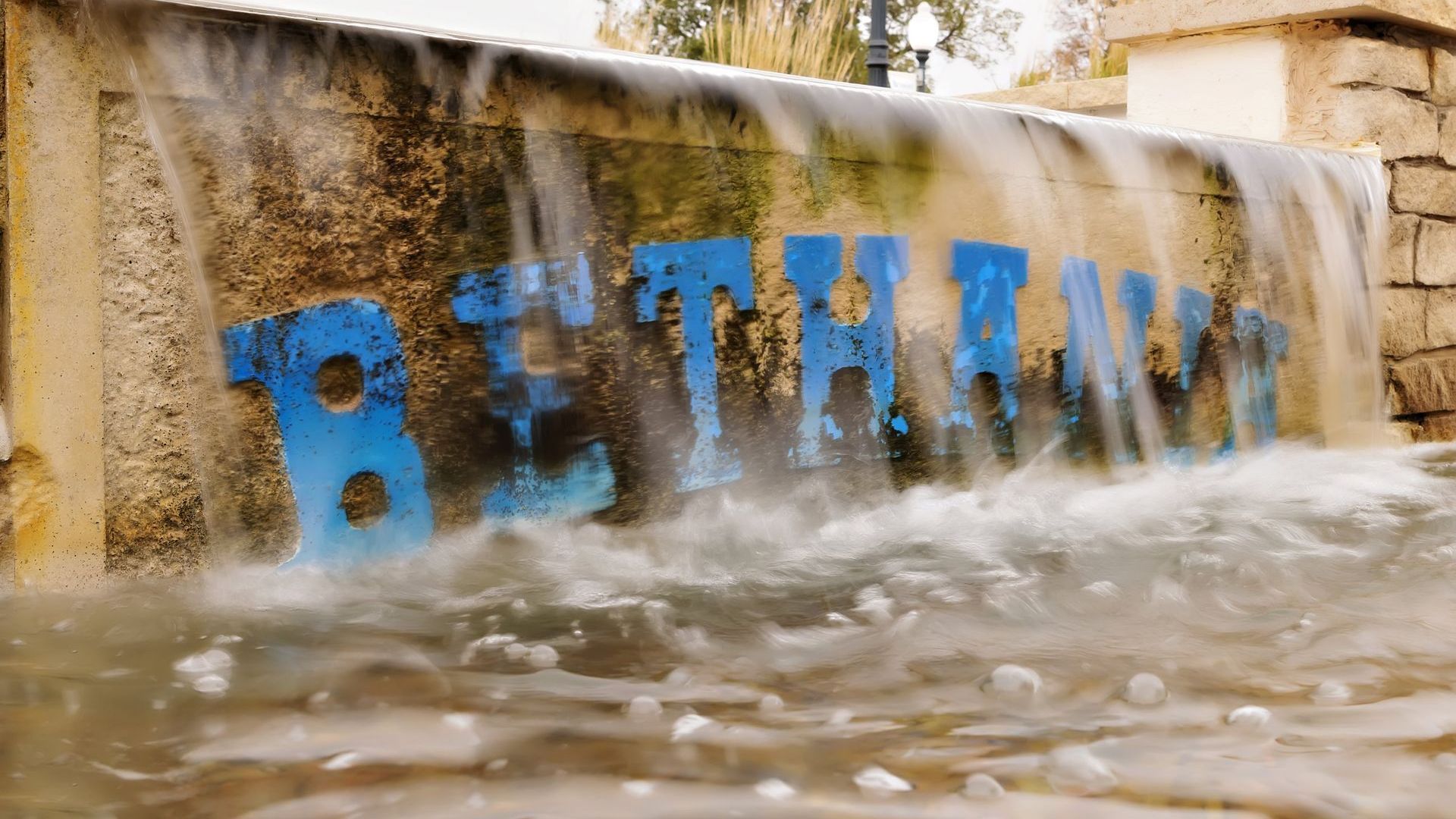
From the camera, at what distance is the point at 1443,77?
5.13 meters

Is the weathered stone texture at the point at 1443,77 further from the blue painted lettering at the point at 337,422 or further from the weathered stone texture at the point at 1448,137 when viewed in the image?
the blue painted lettering at the point at 337,422

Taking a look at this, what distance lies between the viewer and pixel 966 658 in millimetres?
1966

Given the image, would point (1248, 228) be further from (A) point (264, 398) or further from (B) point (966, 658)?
(A) point (264, 398)

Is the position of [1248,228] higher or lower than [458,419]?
higher

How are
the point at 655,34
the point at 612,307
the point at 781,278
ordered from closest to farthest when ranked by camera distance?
the point at 612,307 → the point at 781,278 → the point at 655,34

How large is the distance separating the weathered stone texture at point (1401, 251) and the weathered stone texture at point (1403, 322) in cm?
5

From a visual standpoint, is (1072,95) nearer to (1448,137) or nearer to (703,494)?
(1448,137)

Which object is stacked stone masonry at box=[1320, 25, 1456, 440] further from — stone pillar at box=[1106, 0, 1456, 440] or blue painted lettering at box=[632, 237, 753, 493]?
blue painted lettering at box=[632, 237, 753, 493]

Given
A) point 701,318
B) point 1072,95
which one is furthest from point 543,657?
point 1072,95

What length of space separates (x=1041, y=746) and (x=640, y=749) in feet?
1.75

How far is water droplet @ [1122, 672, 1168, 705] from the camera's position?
173 centimetres

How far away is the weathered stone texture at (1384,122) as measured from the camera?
15.4 ft

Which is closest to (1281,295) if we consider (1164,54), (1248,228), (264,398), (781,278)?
(1248,228)

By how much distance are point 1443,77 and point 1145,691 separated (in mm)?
4644
